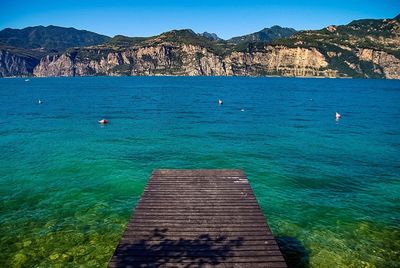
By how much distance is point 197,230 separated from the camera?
47.1ft

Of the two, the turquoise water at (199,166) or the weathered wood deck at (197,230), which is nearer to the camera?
the weathered wood deck at (197,230)

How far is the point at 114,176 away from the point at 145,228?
2144cm

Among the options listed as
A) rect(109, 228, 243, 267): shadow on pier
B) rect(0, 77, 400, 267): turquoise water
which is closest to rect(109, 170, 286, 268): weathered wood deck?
rect(109, 228, 243, 267): shadow on pier

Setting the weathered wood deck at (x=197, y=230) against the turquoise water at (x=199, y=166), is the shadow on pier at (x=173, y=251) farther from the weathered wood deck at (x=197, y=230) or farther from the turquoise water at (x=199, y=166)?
the turquoise water at (x=199, y=166)

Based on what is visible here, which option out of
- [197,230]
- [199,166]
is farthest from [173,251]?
[199,166]

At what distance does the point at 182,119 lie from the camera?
7638cm

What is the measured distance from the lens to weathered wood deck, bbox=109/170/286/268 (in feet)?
40.2

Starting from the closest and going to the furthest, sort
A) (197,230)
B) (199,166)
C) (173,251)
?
(173,251) → (197,230) → (199,166)

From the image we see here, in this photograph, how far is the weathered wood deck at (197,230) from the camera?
40.2ft

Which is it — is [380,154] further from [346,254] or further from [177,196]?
[177,196]

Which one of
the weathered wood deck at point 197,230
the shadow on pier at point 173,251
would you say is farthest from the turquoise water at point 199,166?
the shadow on pier at point 173,251

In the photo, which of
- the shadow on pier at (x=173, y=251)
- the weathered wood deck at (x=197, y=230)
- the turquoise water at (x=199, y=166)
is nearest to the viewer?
the shadow on pier at (x=173, y=251)

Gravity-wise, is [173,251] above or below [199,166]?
above

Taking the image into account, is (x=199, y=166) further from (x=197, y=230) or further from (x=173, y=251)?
(x=173, y=251)
